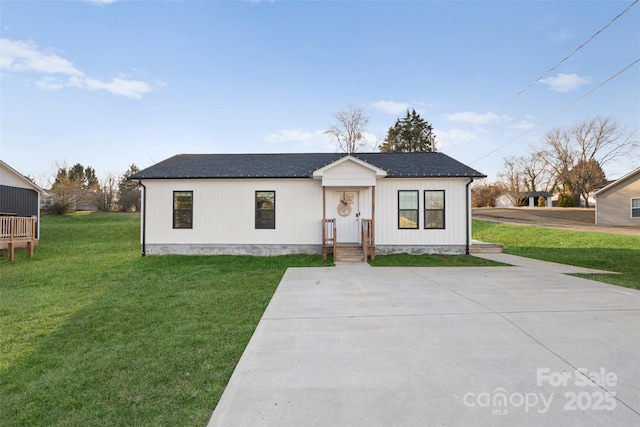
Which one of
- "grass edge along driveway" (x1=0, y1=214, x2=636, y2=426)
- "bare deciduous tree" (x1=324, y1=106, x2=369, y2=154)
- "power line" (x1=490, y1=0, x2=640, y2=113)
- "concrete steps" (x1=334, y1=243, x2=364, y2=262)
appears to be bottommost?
"grass edge along driveway" (x1=0, y1=214, x2=636, y2=426)

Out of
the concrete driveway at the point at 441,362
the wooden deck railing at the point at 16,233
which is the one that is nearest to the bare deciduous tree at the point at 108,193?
the wooden deck railing at the point at 16,233

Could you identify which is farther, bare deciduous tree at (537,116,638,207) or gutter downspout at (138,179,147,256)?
bare deciduous tree at (537,116,638,207)

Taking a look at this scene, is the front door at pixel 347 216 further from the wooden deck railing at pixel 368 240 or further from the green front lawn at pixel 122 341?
the green front lawn at pixel 122 341

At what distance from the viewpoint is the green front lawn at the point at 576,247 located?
7.96 metres

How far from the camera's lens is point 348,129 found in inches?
1232

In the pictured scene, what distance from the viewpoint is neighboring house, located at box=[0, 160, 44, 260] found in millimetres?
10420

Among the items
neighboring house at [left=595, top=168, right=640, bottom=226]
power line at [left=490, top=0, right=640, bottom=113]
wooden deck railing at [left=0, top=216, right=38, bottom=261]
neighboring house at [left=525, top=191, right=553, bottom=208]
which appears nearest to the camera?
power line at [left=490, top=0, right=640, bottom=113]

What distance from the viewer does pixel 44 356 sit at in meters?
2.95

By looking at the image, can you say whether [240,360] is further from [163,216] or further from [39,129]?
[39,129]

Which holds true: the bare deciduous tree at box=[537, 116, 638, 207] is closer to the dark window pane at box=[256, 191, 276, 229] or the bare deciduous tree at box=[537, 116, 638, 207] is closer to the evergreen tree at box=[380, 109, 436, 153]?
the evergreen tree at box=[380, 109, 436, 153]

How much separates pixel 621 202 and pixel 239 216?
83.1 feet

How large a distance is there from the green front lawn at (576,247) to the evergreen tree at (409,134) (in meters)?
19.5

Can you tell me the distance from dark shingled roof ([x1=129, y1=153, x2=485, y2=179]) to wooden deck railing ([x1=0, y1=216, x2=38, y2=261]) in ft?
16.4

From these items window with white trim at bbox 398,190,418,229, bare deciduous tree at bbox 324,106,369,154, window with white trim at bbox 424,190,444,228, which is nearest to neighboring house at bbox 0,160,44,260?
window with white trim at bbox 398,190,418,229
